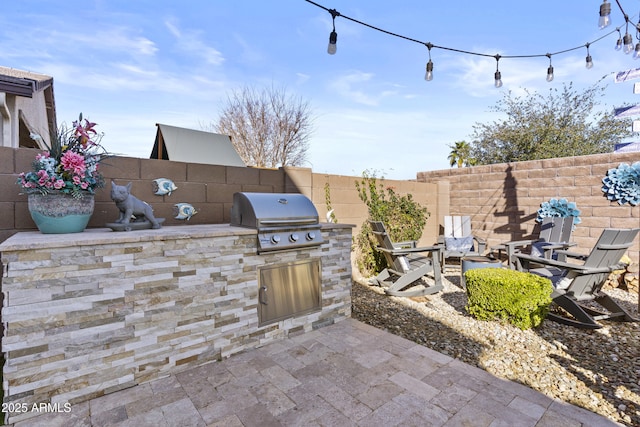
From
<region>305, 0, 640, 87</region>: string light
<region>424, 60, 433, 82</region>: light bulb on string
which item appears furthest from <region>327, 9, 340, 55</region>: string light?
<region>424, 60, 433, 82</region>: light bulb on string

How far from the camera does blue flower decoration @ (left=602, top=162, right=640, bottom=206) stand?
440 centimetres

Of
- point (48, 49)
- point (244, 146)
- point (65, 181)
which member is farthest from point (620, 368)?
point (244, 146)

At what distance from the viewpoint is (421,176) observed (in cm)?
722

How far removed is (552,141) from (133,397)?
13.4 meters

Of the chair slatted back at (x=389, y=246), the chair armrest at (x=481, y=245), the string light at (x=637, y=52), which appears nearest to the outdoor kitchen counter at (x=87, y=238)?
the chair slatted back at (x=389, y=246)

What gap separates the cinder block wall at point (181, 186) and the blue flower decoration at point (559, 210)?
3457mm

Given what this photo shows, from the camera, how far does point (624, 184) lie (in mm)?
4484

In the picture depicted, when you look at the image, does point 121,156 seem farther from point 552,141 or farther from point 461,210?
point 552,141

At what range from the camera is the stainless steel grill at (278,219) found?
254 cm

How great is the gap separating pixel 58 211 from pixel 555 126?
13.6 meters

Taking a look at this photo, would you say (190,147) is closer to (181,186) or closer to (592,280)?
(181,186)

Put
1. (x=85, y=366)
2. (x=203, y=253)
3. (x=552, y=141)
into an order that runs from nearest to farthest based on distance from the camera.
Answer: (x=85, y=366), (x=203, y=253), (x=552, y=141)

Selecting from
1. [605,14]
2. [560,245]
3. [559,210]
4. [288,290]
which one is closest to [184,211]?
[288,290]

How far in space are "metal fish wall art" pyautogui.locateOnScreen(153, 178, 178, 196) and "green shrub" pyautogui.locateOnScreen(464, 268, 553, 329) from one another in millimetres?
3243
